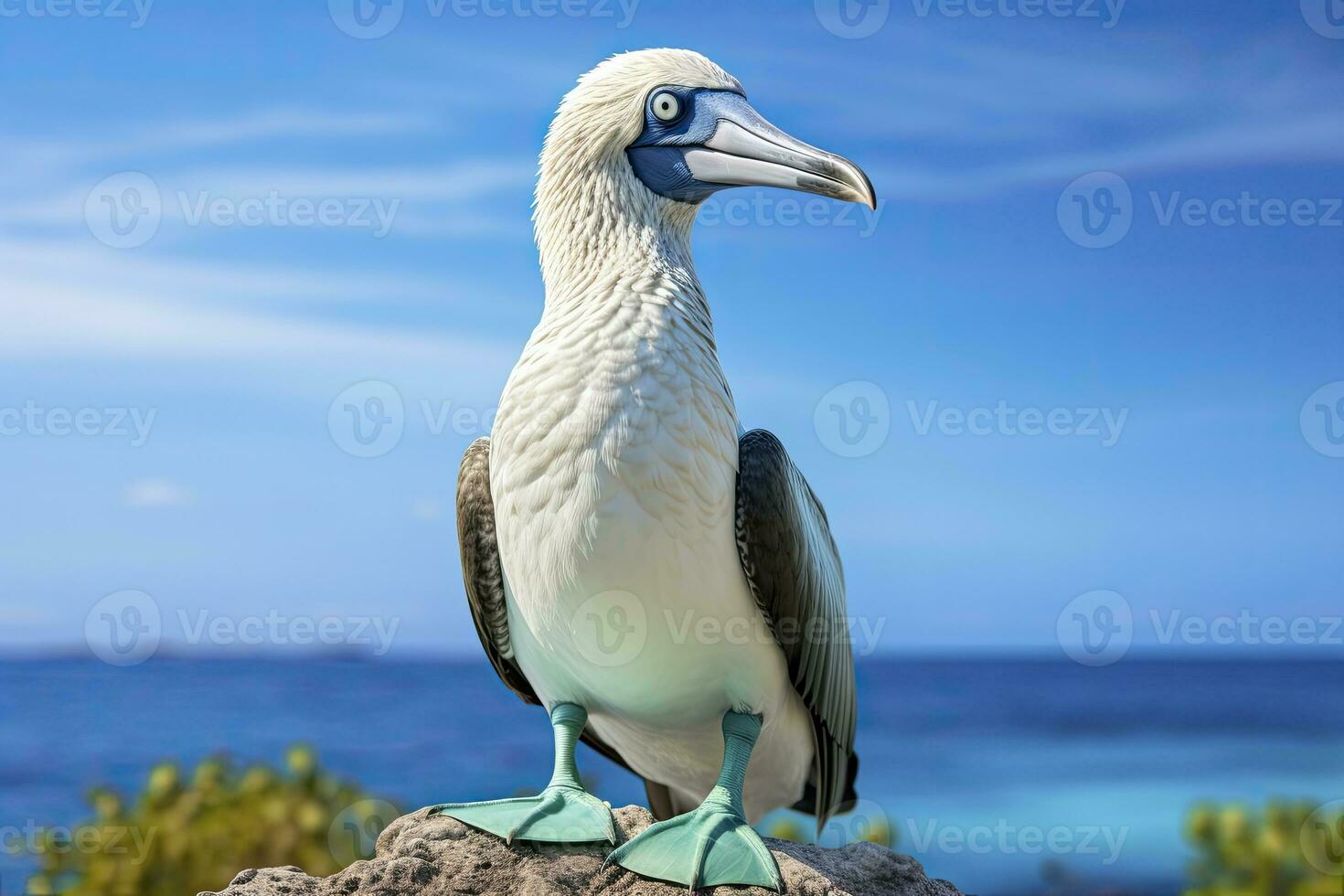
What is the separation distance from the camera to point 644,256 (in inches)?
166

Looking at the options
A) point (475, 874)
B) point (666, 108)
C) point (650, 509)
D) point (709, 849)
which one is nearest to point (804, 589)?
point (650, 509)

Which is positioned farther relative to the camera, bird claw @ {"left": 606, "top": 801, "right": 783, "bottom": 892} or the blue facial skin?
the blue facial skin

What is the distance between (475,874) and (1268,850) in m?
5.54

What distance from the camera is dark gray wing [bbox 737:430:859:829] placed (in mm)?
4125

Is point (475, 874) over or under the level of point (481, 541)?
under

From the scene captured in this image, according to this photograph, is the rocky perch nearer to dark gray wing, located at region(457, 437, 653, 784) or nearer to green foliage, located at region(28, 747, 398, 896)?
dark gray wing, located at region(457, 437, 653, 784)

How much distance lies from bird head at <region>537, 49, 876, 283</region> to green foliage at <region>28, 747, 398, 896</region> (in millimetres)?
4385

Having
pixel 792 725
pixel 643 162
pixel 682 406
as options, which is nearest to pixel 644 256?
pixel 643 162

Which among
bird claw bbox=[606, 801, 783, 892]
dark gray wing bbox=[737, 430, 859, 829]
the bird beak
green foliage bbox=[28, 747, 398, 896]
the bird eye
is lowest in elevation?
green foliage bbox=[28, 747, 398, 896]

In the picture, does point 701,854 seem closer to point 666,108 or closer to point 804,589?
point 804,589

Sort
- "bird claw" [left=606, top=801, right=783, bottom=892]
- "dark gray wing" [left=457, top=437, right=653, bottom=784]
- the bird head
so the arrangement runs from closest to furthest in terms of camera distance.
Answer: "bird claw" [left=606, top=801, right=783, bottom=892], the bird head, "dark gray wing" [left=457, top=437, right=653, bottom=784]

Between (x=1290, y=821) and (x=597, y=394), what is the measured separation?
587 centimetres

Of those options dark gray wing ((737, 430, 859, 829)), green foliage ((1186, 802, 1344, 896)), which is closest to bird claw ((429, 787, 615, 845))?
dark gray wing ((737, 430, 859, 829))

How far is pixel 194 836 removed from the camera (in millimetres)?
7012
